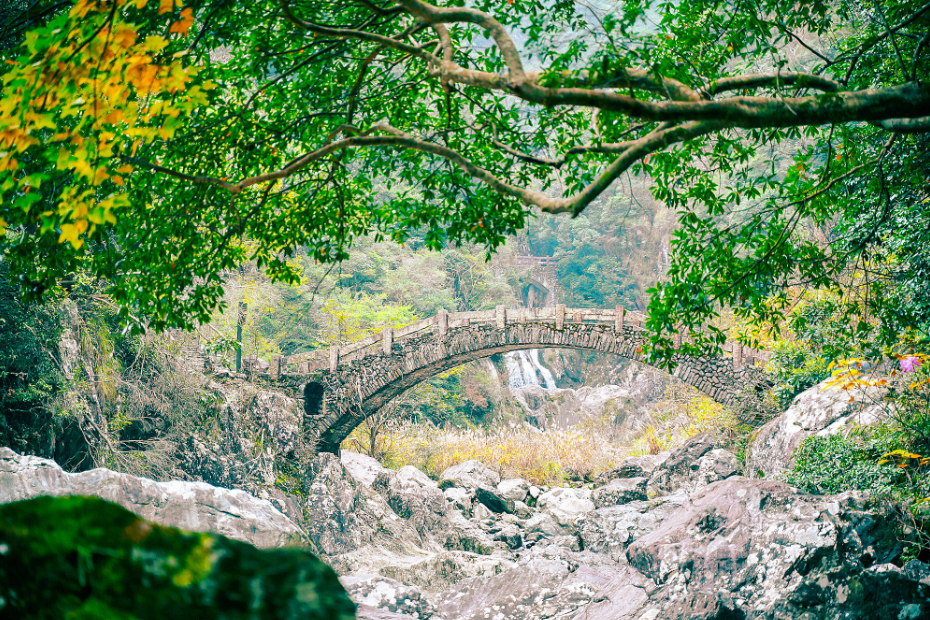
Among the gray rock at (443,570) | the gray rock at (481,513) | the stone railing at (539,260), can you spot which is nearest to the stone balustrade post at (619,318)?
the gray rock at (481,513)

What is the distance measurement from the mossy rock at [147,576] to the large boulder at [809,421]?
7.51 metres

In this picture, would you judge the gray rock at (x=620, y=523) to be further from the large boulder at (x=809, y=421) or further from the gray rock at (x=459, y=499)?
the gray rock at (x=459, y=499)

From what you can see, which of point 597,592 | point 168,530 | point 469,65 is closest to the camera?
point 168,530

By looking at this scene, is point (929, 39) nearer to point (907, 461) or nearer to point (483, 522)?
point (907, 461)

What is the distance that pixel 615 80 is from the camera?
322cm

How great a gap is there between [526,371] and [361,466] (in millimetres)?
15767

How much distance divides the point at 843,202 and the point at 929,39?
2269 mm

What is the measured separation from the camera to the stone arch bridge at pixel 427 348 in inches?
567

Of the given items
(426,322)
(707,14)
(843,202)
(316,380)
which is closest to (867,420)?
(843,202)

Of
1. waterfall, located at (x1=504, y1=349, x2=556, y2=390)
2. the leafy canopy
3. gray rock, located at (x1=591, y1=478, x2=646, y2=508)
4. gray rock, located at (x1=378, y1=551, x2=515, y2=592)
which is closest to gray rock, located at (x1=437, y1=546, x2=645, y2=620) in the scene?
gray rock, located at (x1=378, y1=551, x2=515, y2=592)

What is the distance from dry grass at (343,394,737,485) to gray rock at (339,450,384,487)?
3.76ft

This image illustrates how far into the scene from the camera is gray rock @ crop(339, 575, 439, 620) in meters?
7.53

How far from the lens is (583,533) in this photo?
11.4 meters

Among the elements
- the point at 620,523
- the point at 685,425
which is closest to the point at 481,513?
the point at 620,523
